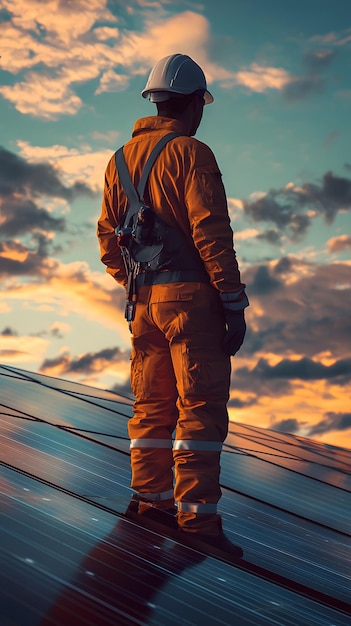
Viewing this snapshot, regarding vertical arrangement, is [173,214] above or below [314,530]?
above

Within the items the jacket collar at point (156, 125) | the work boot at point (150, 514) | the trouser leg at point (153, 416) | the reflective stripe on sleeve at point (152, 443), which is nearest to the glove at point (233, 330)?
the trouser leg at point (153, 416)

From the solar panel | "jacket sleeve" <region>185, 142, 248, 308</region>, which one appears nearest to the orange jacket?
"jacket sleeve" <region>185, 142, 248, 308</region>

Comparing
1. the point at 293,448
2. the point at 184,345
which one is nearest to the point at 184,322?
the point at 184,345

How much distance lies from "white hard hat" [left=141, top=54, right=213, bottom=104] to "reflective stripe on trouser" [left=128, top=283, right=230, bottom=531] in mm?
976

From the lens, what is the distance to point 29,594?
202 centimetres

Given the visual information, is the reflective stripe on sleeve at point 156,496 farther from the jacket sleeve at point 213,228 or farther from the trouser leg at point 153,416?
the jacket sleeve at point 213,228

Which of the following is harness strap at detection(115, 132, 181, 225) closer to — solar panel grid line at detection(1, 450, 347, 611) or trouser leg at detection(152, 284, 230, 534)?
trouser leg at detection(152, 284, 230, 534)

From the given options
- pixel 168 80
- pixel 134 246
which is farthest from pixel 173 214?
pixel 168 80

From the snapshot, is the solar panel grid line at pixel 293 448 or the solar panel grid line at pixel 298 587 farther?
the solar panel grid line at pixel 293 448

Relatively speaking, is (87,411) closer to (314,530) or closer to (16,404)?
(16,404)

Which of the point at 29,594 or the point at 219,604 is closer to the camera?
the point at 29,594

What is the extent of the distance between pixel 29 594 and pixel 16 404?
419cm

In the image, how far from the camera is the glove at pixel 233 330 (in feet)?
Answer: 11.9

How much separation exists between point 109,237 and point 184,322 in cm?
99
